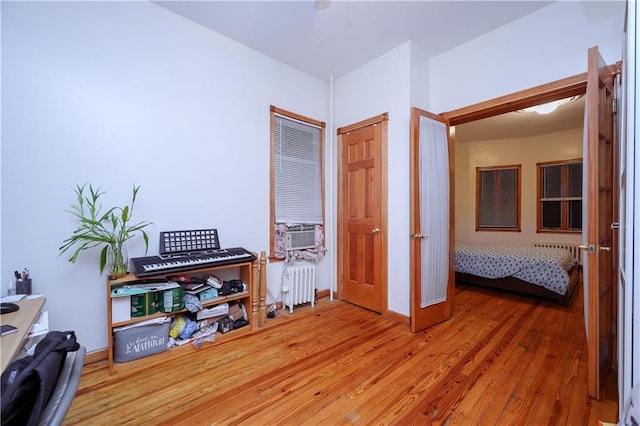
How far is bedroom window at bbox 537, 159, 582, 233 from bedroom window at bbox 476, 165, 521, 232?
0.42 meters

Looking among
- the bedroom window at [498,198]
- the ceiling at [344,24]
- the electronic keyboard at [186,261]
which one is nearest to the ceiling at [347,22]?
the ceiling at [344,24]

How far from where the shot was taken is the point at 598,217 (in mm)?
1650

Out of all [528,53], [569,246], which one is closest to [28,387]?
[528,53]

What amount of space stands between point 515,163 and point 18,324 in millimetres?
7410

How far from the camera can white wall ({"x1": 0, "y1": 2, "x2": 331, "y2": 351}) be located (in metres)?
1.81

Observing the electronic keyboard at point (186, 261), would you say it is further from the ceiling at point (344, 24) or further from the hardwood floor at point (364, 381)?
the ceiling at point (344, 24)

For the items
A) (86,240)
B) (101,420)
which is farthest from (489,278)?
(86,240)

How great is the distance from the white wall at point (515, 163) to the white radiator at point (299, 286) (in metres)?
4.60

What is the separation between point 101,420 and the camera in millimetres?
1468

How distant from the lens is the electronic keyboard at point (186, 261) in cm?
195

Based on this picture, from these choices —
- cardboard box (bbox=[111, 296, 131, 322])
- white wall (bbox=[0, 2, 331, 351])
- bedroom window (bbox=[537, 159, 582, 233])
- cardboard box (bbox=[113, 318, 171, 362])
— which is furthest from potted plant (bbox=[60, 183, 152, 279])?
bedroom window (bbox=[537, 159, 582, 233])

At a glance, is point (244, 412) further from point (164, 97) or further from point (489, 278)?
point (489, 278)

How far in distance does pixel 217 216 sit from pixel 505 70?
10.1ft

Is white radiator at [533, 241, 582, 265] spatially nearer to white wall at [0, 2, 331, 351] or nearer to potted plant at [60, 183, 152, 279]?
white wall at [0, 2, 331, 351]
